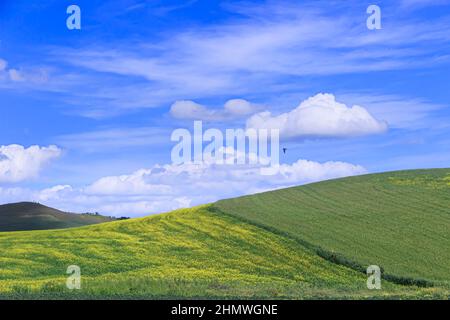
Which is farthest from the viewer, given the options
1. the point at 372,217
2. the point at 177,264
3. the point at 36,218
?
the point at 36,218

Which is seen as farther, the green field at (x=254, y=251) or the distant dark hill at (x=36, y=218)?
the distant dark hill at (x=36, y=218)

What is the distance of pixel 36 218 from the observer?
95125 millimetres

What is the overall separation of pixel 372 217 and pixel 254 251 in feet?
52.2

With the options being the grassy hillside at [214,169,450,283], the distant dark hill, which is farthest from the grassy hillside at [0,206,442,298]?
the distant dark hill

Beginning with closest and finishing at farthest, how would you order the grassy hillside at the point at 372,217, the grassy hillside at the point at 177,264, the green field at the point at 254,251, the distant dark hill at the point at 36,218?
the grassy hillside at the point at 177,264 → the green field at the point at 254,251 → the grassy hillside at the point at 372,217 → the distant dark hill at the point at 36,218

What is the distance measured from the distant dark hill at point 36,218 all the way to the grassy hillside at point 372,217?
105ft

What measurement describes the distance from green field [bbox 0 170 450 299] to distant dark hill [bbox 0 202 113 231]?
2453cm

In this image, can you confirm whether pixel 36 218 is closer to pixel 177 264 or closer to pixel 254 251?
pixel 254 251

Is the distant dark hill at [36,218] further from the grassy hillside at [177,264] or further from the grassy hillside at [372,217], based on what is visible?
the grassy hillside at [372,217]

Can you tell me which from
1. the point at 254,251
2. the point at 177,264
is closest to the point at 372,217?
the point at 254,251

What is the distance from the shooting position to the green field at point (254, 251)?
1368 inches

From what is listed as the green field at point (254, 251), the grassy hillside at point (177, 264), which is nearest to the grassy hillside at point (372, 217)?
the green field at point (254, 251)
